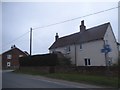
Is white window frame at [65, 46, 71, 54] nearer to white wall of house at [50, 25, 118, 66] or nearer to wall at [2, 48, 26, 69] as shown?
white wall of house at [50, 25, 118, 66]

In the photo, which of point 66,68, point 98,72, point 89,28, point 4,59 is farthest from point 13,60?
point 98,72

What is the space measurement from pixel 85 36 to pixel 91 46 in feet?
14.7

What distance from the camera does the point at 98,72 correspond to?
2606 centimetres

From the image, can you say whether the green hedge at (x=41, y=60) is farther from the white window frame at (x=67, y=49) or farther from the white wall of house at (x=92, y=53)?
the white window frame at (x=67, y=49)

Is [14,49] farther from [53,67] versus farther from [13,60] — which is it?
[53,67]

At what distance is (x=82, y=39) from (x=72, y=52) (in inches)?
128

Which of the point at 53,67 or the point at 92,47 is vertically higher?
the point at 92,47

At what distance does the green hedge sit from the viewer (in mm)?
38344

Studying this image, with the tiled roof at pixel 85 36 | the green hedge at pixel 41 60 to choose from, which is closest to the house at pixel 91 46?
the tiled roof at pixel 85 36

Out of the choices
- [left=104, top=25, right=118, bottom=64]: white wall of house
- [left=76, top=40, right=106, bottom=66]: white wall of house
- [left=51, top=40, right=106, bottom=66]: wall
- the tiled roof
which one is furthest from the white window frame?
[left=104, top=25, right=118, bottom=64]: white wall of house

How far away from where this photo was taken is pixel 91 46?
41938mm

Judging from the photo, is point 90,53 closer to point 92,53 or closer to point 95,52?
point 92,53

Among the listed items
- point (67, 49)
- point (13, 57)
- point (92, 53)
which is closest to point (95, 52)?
point (92, 53)

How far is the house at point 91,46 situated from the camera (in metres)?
39.9
